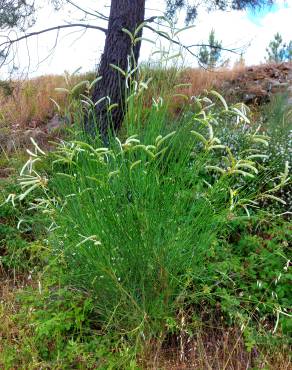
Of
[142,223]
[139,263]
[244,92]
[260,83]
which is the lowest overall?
[139,263]

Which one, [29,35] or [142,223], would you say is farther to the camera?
[29,35]

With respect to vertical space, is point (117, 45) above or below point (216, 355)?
above

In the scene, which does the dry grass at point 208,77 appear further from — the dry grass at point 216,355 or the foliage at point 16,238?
the dry grass at point 216,355

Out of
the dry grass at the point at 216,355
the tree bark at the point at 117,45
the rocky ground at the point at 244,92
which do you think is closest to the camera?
the dry grass at the point at 216,355

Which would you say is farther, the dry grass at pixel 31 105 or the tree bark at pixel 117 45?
the dry grass at pixel 31 105

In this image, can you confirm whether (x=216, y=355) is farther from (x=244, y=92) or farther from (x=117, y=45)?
(x=244, y=92)

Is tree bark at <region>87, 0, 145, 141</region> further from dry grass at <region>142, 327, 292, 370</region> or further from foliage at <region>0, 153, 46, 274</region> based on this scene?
dry grass at <region>142, 327, 292, 370</region>

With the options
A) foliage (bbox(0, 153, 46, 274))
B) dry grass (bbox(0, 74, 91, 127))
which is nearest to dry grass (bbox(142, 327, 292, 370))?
foliage (bbox(0, 153, 46, 274))

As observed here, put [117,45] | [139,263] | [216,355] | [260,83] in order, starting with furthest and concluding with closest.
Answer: [260,83] → [117,45] → [216,355] → [139,263]

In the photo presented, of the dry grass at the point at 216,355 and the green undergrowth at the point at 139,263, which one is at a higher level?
the green undergrowth at the point at 139,263

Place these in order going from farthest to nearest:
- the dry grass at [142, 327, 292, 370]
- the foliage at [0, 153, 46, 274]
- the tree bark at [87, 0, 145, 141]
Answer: the tree bark at [87, 0, 145, 141] < the foliage at [0, 153, 46, 274] < the dry grass at [142, 327, 292, 370]

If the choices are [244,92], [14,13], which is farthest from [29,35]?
[244,92]

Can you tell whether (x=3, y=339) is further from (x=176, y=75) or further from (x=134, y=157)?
(x=176, y=75)

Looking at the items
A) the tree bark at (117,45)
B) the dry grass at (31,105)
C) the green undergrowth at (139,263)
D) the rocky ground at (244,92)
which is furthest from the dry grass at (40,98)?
the green undergrowth at (139,263)
